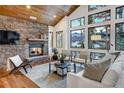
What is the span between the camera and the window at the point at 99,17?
17.3 feet

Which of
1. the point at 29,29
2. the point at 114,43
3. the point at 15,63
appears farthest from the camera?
the point at 29,29

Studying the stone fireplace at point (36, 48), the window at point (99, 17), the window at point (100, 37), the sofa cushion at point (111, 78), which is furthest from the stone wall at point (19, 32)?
the sofa cushion at point (111, 78)

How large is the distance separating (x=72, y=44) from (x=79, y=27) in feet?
3.98

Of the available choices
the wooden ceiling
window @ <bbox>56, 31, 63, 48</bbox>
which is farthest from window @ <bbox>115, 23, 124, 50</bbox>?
window @ <bbox>56, 31, 63, 48</bbox>

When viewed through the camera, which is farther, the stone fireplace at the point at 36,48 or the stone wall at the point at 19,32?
the stone fireplace at the point at 36,48

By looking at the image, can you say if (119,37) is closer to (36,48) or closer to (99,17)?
(99,17)

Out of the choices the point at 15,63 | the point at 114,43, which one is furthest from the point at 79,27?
the point at 15,63

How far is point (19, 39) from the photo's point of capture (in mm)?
5973

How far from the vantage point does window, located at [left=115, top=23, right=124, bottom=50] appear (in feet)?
16.0

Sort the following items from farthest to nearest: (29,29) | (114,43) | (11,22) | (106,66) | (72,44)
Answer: (72,44) < (29,29) < (11,22) < (114,43) < (106,66)

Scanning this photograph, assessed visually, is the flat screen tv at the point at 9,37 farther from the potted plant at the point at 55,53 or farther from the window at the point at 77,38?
the window at the point at 77,38

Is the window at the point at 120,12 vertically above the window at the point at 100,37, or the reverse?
the window at the point at 120,12
